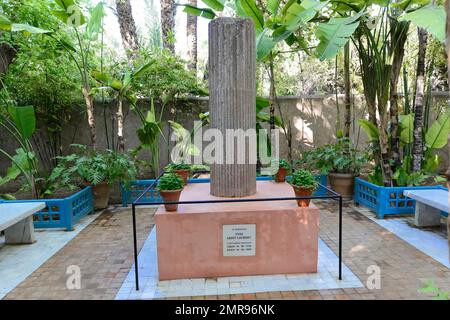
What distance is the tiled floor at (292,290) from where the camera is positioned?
2.81 meters

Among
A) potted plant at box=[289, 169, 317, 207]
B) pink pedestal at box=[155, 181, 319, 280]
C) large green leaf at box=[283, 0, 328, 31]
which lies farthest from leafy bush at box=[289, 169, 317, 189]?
large green leaf at box=[283, 0, 328, 31]

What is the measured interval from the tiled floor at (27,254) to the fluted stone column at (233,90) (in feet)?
7.17

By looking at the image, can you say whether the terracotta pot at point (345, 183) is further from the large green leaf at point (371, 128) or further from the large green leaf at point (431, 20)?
the large green leaf at point (431, 20)

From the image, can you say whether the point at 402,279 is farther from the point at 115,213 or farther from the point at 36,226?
the point at 36,226

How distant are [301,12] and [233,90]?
1528 millimetres

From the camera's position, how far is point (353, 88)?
29.5 feet

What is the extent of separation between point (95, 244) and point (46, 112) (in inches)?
123

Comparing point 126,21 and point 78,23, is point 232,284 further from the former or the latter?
point 126,21

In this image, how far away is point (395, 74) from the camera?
4.85 m

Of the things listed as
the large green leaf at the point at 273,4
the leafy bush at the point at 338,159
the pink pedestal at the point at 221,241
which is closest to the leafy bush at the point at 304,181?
the pink pedestal at the point at 221,241

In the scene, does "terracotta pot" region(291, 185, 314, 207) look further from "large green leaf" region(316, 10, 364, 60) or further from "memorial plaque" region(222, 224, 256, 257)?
"large green leaf" region(316, 10, 364, 60)

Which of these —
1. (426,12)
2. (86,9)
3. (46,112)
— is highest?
(86,9)
